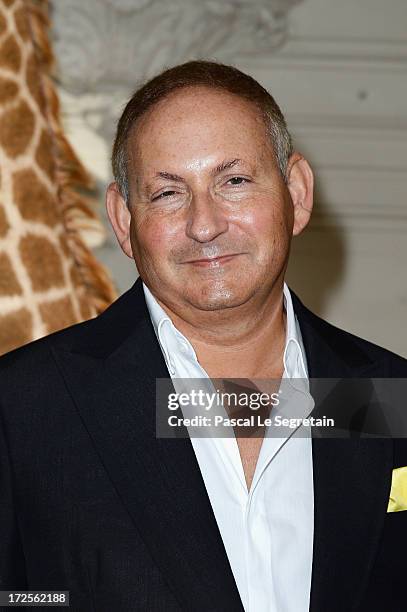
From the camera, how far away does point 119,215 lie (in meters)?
1.46

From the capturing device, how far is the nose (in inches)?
51.6

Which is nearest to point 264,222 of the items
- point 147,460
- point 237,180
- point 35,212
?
point 237,180

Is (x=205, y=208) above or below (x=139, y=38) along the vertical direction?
below

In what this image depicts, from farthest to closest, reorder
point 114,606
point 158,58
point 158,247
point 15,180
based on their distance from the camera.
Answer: point 158,58 < point 15,180 < point 158,247 < point 114,606

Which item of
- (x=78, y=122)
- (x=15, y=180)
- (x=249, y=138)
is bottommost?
(x=249, y=138)

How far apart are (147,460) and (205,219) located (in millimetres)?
281

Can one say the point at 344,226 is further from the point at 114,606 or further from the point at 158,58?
the point at 114,606

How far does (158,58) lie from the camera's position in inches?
118

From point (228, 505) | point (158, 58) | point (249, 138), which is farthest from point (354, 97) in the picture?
point (228, 505)

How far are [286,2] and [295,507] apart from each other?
1.99 meters

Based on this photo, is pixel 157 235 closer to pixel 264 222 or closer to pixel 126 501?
pixel 264 222

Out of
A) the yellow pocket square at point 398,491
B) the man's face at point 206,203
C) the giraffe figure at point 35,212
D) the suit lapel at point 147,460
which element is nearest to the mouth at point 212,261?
the man's face at point 206,203

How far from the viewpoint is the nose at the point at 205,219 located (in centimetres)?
131

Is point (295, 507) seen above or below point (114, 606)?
above
